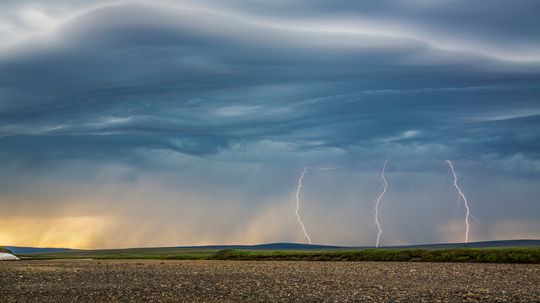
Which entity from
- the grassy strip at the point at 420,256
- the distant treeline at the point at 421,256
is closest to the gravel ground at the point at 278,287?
the grassy strip at the point at 420,256

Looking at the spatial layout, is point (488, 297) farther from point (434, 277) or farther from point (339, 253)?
point (339, 253)

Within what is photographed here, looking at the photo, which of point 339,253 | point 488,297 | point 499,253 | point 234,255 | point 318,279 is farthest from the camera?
point 234,255

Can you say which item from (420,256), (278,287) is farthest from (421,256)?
(278,287)

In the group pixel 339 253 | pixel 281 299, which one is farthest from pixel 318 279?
pixel 339 253

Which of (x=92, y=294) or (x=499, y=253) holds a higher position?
(x=499, y=253)

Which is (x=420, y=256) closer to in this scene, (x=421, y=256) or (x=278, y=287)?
(x=421, y=256)

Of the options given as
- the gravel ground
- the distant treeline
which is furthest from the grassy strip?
the gravel ground

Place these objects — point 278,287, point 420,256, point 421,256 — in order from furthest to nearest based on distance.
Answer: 1. point 420,256
2. point 421,256
3. point 278,287

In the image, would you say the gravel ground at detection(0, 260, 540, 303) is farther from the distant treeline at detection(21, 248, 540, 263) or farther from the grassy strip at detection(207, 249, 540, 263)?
the distant treeline at detection(21, 248, 540, 263)

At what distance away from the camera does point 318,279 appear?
150 ft

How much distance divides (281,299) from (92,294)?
457 inches

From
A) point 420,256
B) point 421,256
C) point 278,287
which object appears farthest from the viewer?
point 420,256

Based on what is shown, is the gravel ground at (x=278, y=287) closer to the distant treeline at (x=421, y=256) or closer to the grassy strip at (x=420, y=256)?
the grassy strip at (x=420, y=256)

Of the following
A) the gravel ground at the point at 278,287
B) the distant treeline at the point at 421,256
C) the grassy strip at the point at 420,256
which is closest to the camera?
the gravel ground at the point at 278,287
